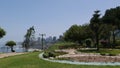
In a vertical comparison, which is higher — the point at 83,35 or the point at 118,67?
the point at 83,35

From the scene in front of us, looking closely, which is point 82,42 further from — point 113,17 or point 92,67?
point 92,67

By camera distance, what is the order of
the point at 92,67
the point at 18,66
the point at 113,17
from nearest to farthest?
the point at 92,67
the point at 18,66
the point at 113,17

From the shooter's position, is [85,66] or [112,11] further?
[112,11]

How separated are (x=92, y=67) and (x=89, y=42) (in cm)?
3657

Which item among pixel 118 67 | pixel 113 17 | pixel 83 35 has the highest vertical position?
pixel 113 17

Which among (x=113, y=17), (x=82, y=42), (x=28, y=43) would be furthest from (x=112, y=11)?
(x=28, y=43)

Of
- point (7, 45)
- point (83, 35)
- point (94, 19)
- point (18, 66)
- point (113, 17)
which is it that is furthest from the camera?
point (113, 17)

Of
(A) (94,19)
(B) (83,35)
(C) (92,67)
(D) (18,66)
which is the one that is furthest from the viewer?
(B) (83,35)

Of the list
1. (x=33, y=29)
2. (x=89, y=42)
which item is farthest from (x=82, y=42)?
(x=33, y=29)

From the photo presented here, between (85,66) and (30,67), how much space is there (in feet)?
12.8

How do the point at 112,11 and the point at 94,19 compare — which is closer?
the point at 94,19

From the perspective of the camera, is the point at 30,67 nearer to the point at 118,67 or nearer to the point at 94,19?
the point at 118,67

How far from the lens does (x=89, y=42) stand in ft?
178

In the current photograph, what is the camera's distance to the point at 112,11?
71.2 meters
